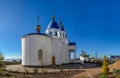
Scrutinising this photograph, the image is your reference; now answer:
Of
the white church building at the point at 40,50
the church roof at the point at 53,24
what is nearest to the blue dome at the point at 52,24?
the church roof at the point at 53,24

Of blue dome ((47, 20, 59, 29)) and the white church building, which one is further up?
blue dome ((47, 20, 59, 29))

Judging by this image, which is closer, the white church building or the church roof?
the white church building

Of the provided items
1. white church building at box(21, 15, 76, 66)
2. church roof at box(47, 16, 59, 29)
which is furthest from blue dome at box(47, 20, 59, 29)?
white church building at box(21, 15, 76, 66)

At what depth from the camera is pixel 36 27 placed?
40375 millimetres

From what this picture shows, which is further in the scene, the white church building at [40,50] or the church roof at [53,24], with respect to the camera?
the church roof at [53,24]

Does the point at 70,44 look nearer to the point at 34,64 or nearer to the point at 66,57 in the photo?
the point at 66,57

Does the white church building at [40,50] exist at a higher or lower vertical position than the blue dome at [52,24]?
lower

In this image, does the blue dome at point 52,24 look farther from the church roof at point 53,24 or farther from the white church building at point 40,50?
the white church building at point 40,50

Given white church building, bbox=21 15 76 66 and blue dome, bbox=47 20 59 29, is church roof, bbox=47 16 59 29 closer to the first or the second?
blue dome, bbox=47 20 59 29

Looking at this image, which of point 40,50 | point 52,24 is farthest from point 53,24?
point 40,50

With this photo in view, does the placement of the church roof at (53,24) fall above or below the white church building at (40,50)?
above

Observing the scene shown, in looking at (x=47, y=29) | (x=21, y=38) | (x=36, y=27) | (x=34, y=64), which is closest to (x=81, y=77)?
(x=34, y=64)

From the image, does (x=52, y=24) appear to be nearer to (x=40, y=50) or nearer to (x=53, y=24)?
(x=53, y=24)

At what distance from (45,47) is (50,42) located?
1.76m
